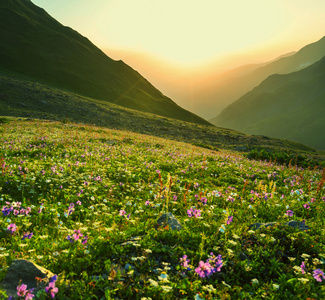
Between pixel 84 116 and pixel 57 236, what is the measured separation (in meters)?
48.6

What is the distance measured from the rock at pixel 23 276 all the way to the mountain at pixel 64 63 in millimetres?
92357

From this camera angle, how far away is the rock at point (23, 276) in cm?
299

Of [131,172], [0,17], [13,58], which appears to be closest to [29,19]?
[0,17]

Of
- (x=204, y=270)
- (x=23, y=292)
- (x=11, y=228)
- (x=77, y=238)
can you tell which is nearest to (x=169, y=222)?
(x=204, y=270)

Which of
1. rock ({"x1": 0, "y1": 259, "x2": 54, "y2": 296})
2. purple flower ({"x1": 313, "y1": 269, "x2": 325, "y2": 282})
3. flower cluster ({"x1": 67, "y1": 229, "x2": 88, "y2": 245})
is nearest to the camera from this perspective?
rock ({"x1": 0, "y1": 259, "x2": 54, "y2": 296})

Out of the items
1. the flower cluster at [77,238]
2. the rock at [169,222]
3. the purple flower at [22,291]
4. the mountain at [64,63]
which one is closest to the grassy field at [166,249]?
the flower cluster at [77,238]

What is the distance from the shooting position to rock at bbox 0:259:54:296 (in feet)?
9.82

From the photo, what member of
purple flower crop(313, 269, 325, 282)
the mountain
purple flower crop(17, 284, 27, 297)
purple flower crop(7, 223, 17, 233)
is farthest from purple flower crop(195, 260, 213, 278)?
the mountain

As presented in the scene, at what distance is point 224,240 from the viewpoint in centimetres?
427

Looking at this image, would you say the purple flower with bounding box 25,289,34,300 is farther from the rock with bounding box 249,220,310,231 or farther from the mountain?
the mountain

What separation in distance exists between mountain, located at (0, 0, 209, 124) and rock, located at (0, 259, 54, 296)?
92.4 m

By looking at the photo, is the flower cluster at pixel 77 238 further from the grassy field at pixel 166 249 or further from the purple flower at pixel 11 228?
the purple flower at pixel 11 228

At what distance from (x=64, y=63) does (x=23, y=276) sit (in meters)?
123

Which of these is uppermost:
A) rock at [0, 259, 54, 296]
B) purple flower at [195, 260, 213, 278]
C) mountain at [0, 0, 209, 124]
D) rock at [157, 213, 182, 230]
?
mountain at [0, 0, 209, 124]
